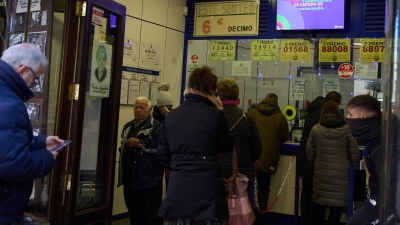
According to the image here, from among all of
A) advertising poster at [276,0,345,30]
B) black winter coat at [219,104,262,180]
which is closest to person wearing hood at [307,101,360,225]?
black winter coat at [219,104,262,180]

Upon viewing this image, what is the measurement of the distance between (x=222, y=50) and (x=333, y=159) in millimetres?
2777

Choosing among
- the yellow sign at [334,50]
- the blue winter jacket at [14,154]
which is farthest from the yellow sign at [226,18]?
the blue winter jacket at [14,154]

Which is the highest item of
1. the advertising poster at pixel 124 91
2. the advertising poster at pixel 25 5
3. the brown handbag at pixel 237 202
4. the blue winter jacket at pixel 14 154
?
the advertising poster at pixel 25 5

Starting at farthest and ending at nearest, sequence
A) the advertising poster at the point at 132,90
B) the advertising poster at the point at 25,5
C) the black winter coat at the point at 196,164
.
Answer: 1. the advertising poster at the point at 132,90
2. the advertising poster at the point at 25,5
3. the black winter coat at the point at 196,164

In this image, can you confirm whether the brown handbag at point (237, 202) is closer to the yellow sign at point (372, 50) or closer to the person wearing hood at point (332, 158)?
the person wearing hood at point (332, 158)

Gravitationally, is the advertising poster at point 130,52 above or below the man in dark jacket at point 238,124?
above

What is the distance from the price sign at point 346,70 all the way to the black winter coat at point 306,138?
1.02 meters

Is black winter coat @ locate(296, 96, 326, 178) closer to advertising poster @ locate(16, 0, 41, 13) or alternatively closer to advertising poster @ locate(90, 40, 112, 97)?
advertising poster @ locate(90, 40, 112, 97)

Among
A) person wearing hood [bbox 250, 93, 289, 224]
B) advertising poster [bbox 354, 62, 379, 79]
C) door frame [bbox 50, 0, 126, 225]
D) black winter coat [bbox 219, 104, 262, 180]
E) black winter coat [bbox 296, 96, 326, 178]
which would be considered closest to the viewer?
door frame [bbox 50, 0, 126, 225]

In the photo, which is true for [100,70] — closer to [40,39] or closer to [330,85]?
[40,39]

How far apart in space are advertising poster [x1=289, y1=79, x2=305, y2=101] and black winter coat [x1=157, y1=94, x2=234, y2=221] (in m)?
3.80

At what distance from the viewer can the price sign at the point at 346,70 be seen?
641 cm

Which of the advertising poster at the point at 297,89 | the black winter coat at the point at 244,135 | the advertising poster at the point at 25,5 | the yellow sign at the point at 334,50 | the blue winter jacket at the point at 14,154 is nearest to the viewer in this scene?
the blue winter jacket at the point at 14,154

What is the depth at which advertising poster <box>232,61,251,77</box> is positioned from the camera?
702 cm
